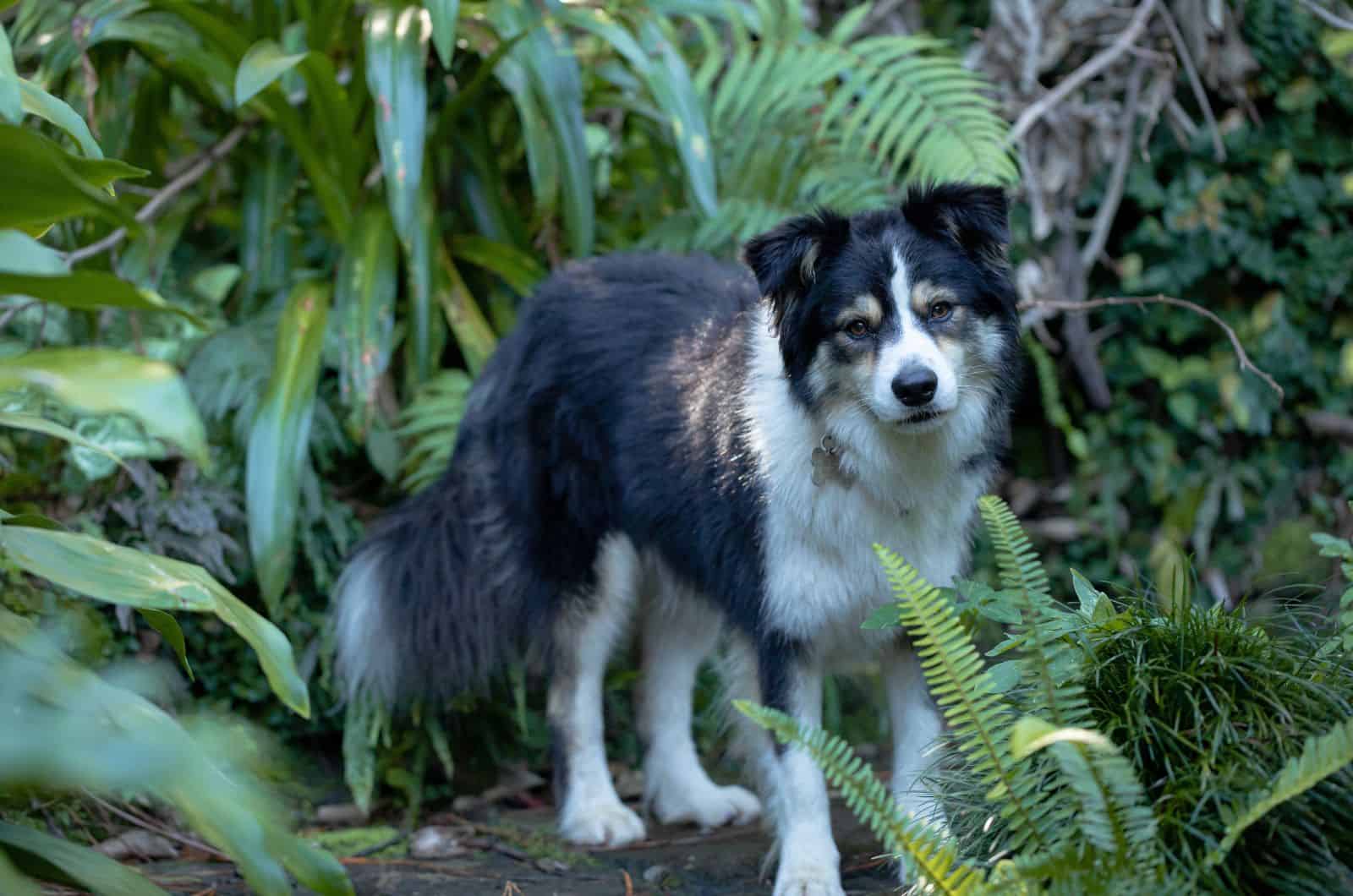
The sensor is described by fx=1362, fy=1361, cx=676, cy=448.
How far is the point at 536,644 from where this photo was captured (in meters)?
4.28

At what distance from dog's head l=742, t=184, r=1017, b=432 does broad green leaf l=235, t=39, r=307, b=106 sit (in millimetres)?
1684

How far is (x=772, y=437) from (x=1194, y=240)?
122 inches

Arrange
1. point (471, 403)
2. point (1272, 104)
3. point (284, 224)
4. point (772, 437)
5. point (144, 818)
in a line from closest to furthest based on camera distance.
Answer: point (772, 437), point (144, 818), point (471, 403), point (284, 224), point (1272, 104)

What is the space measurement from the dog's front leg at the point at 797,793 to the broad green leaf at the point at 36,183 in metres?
1.92

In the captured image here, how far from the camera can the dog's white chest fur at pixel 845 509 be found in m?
3.41

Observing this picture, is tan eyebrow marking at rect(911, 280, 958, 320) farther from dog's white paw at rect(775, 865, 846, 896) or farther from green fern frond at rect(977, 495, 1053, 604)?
dog's white paw at rect(775, 865, 846, 896)

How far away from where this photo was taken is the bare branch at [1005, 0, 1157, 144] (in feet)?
17.7

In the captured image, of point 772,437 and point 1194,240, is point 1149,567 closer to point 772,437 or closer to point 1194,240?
point 1194,240

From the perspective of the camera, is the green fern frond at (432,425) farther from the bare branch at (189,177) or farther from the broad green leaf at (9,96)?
the broad green leaf at (9,96)

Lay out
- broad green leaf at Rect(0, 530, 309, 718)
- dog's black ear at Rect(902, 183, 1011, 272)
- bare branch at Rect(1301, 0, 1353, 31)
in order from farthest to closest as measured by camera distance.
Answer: bare branch at Rect(1301, 0, 1353, 31) < dog's black ear at Rect(902, 183, 1011, 272) < broad green leaf at Rect(0, 530, 309, 718)

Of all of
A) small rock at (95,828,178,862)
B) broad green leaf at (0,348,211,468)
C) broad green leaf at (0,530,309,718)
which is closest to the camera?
broad green leaf at (0,348,211,468)

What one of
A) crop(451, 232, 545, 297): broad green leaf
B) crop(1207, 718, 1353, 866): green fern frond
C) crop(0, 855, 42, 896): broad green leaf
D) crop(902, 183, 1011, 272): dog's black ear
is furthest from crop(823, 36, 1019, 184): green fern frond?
crop(0, 855, 42, 896): broad green leaf

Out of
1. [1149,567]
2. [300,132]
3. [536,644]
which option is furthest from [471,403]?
[1149,567]

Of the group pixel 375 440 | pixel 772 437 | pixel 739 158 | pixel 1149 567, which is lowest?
pixel 1149 567
